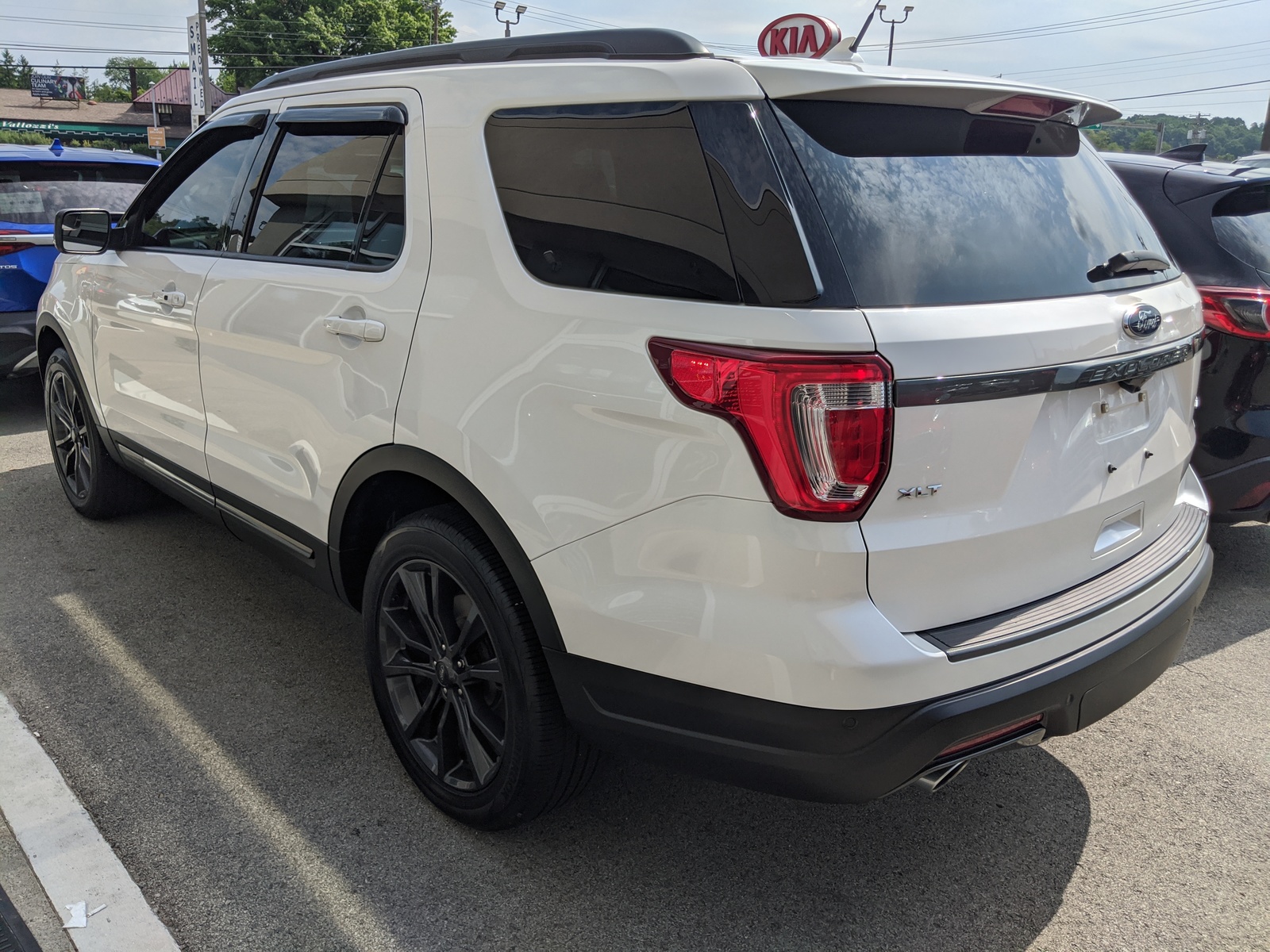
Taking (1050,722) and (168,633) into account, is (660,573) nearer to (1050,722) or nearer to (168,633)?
(1050,722)

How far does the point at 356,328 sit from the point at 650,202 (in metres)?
1.02

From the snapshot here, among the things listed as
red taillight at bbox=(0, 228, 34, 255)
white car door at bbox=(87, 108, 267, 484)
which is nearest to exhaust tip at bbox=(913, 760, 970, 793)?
white car door at bbox=(87, 108, 267, 484)

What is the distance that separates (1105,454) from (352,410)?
6.17 feet

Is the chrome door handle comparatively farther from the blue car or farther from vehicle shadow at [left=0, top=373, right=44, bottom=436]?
vehicle shadow at [left=0, top=373, right=44, bottom=436]

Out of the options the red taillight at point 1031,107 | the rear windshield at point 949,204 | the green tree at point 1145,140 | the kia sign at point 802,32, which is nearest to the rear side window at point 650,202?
the rear windshield at point 949,204

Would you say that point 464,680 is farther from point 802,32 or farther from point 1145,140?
point 1145,140

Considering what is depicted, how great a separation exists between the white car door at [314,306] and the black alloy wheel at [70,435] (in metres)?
1.70

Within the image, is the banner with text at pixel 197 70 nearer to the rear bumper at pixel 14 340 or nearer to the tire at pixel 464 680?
the rear bumper at pixel 14 340

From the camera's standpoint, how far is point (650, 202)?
2.07 metres

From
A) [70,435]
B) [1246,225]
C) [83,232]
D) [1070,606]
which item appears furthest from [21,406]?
[1246,225]

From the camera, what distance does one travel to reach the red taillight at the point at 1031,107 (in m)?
2.23

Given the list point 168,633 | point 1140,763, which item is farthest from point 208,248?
point 1140,763

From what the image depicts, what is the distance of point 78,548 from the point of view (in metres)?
4.63

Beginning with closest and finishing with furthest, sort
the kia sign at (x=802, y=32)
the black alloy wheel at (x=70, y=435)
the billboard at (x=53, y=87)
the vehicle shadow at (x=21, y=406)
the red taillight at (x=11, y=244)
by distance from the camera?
the black alloy wheel at (x=70, y=435)
the red taillight at (x=11, y=244)
the vehicle shadow at (x=21, y=406)
the kia sign at (x=802, y=32)
the billboard at (x=53, y=87)
